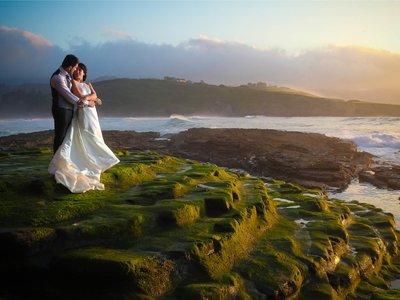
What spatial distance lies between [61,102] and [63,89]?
439mm

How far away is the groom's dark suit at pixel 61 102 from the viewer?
11.0 metres

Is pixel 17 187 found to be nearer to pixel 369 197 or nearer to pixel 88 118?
pixel 88 118

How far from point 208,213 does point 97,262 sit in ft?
15.1

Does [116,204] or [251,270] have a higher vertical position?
[116,204]

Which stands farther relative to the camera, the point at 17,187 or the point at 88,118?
the point at 88,118

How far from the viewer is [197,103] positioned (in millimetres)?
176750

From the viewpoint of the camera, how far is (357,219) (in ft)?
48.9

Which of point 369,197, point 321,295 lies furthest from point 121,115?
point 321,295

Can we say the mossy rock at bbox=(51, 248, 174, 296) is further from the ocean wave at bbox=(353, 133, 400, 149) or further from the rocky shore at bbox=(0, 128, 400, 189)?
the ocean wave at bbox=(353, 133, 400, 149)

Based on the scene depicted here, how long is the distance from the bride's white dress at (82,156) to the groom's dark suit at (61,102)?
0.70 feet

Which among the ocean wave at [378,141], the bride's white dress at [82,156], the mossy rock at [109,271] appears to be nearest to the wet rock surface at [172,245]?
the mossy rock at [109,271]

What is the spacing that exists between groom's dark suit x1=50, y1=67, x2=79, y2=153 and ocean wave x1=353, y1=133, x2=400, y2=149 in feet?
138

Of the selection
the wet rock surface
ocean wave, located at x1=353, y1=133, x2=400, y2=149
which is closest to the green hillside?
ocean wave, located at x1=353, y1=133, x2=400, y2=149

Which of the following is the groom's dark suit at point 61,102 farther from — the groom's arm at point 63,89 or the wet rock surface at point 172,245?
the wet rock surface at point 172,245
